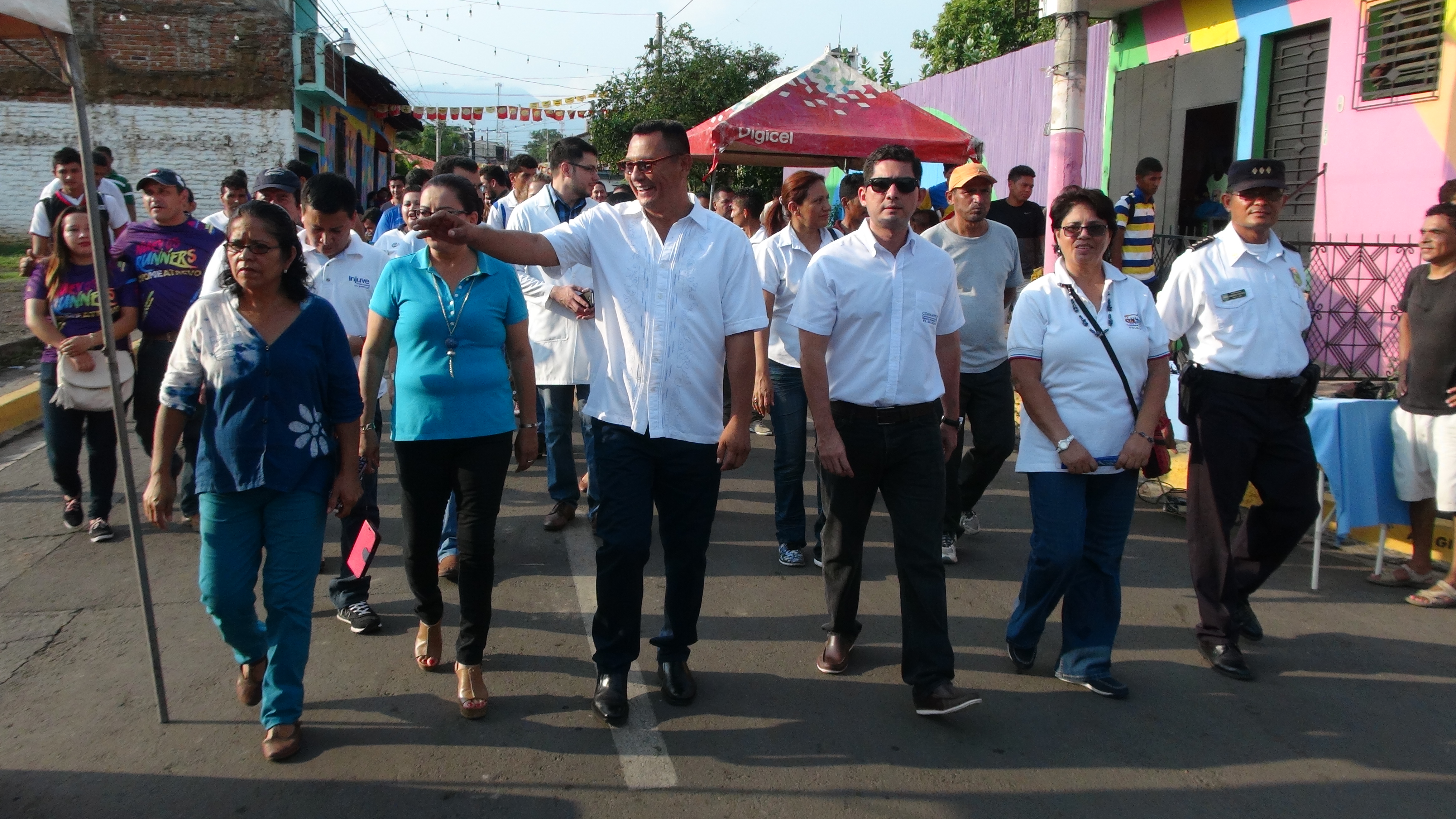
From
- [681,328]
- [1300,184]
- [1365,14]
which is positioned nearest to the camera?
[681,328]

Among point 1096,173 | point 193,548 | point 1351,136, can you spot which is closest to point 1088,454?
point 193,548

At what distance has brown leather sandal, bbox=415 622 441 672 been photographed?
13.5 feet

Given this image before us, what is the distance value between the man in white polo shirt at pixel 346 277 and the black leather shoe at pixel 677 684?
1.45 meters

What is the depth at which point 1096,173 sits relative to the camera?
1349 centimetres

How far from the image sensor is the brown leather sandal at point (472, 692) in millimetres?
3740

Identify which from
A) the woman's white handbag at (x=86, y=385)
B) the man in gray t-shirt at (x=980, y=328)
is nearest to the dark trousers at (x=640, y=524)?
the man in gray t-shirt at (x=980, y=328)

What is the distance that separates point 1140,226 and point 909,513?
620cm

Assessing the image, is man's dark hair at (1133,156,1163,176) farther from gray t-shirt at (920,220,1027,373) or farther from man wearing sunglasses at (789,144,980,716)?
man wearing sunglasses at (789,144,980,716)

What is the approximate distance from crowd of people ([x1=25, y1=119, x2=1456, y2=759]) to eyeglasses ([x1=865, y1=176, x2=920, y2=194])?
0.02m

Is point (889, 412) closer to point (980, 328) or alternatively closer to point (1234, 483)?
point (1234, 483)

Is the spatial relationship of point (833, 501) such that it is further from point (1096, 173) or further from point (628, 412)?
point (1096, 173)

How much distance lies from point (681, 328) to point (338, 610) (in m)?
2.32

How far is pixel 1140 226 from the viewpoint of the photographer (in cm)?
898

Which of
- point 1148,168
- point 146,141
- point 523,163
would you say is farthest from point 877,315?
point 146,141
